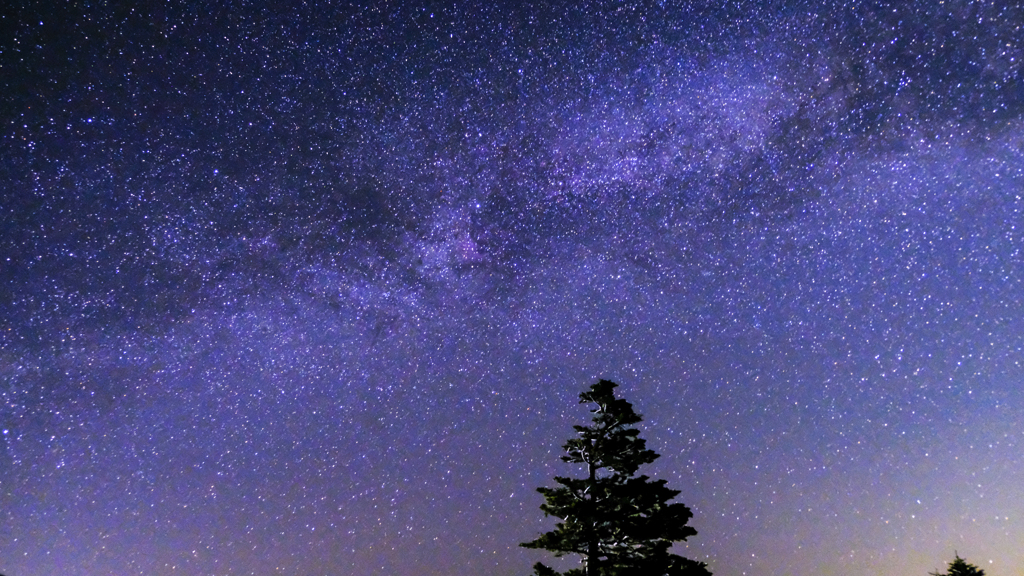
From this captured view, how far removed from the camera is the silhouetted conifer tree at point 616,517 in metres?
13.2

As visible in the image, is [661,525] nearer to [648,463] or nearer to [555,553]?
[648,463]

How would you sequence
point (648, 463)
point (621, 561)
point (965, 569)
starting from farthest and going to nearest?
point (965, 569), point (648, 463), point (621, 561)

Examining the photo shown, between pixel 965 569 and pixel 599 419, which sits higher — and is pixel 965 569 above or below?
below

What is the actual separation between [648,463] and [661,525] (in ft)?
4.65

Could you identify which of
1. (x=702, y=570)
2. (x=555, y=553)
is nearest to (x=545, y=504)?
(x=555, y=553)

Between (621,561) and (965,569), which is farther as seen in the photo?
(965,569)

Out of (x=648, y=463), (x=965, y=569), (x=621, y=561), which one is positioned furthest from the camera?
(x=965, y=569)

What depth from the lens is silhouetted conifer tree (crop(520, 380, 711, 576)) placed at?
43.3 ft

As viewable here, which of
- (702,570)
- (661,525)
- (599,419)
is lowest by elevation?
(702,570)

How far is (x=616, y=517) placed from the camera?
13422 millimetres

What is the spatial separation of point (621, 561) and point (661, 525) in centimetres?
124

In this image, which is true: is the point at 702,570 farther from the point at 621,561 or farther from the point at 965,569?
the point at 965,569

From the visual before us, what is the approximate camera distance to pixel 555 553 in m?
13.6

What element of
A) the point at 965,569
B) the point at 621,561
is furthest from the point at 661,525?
the point at 965,569
